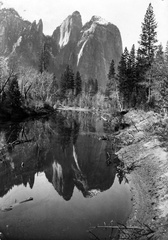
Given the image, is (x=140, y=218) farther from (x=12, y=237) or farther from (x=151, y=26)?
(x=151, y=26)

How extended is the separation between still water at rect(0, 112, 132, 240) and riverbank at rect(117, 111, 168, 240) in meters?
0.65

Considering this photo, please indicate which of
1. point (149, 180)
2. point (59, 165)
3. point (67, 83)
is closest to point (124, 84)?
point (59, 165)

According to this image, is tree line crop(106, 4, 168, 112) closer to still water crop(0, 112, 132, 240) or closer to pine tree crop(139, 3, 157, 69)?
pine tree crop(139, 3, 157, 69)

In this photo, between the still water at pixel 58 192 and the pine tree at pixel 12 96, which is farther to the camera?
the pine tree at pixel 12 96

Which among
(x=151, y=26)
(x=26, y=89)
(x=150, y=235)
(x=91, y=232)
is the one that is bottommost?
(x=91, y=232)

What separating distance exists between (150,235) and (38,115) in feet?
128

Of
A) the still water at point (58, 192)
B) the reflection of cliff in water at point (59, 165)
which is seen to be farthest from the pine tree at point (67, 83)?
the still water at point (58, 192)

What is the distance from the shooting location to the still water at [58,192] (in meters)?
7.74

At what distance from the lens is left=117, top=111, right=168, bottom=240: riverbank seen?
743 centimetres

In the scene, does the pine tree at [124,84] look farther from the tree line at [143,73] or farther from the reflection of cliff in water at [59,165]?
the reflection of cliff in water at [59,165]

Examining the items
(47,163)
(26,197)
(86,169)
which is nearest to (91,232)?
(26,197)

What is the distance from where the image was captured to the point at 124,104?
49.9 metres

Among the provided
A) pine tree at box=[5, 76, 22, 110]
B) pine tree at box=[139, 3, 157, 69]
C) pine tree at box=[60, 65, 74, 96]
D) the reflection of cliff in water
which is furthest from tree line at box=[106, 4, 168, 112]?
pine tree at box=[60, 65, 74, 96]

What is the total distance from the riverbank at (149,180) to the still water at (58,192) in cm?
65
